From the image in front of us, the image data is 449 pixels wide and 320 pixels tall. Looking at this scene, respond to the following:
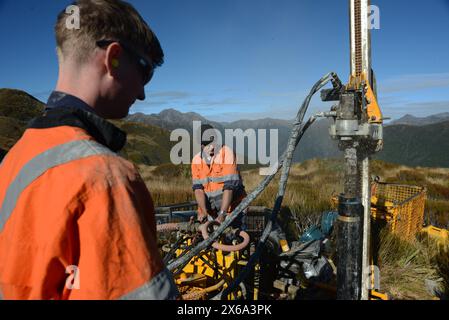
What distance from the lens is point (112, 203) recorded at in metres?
0.76

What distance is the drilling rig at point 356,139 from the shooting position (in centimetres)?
256

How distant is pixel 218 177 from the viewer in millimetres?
5090

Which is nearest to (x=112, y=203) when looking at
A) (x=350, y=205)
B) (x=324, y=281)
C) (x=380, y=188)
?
(x=350, y=205)

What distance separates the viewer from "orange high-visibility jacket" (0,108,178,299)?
74 centimetres

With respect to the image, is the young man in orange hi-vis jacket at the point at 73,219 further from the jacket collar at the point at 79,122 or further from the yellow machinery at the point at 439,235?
the yellow machinery at the point at 439,235

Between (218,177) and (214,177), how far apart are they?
3.6 inches

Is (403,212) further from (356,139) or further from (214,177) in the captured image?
(214,177)

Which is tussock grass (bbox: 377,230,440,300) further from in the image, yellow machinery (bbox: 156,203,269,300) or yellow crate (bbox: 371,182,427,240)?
yellow machinery (bbox: 156,203,269,300)

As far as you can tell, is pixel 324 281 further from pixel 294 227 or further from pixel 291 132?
pixel 294 227

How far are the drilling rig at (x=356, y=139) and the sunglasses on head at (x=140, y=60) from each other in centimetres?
195

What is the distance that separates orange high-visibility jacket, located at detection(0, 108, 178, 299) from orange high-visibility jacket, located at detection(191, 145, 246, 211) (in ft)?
13.4

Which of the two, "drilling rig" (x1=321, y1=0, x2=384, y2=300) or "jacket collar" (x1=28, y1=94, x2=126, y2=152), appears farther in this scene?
"drilling rig" (x1=321, y1=0, x2=384, y2=300)

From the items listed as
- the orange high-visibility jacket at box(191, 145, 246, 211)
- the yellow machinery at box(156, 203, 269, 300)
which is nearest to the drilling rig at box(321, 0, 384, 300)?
the yellow machinery at box(156, 203, 269, 300)

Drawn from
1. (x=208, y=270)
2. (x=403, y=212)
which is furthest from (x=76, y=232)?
(x=403, y=212)
